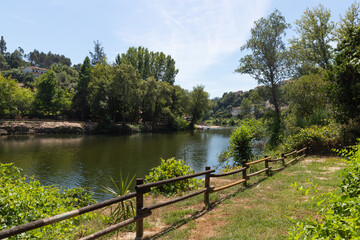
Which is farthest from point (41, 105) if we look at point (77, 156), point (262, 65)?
point (262, 65)

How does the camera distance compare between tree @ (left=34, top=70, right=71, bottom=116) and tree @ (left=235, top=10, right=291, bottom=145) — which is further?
tree @ (left=34, top=70, right=71, bottom=116)

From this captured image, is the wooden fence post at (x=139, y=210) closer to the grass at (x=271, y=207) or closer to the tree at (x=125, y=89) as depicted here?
the grass at (x=271, y=207)

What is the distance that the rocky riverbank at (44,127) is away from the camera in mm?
35969

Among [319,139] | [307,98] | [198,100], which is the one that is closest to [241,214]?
[319,139]

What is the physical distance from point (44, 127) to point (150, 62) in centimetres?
3366

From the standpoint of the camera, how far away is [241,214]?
5.41m

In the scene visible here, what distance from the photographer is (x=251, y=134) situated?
41.4 ft

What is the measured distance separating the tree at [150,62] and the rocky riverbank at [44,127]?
23.1m

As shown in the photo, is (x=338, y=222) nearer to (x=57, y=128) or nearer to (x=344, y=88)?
(x=344, y=88)

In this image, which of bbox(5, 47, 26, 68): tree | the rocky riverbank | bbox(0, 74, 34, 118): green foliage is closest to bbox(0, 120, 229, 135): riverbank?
the rocky riverbank

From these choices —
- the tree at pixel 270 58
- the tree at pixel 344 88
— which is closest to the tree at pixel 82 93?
the tree at pixel 270 58

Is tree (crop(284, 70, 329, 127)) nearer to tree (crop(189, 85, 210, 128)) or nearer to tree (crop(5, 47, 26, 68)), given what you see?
tree (crop(189, 85, 210, 128))

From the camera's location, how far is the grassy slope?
4.44 metres

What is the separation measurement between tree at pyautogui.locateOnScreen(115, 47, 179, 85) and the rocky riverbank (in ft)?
75.9
